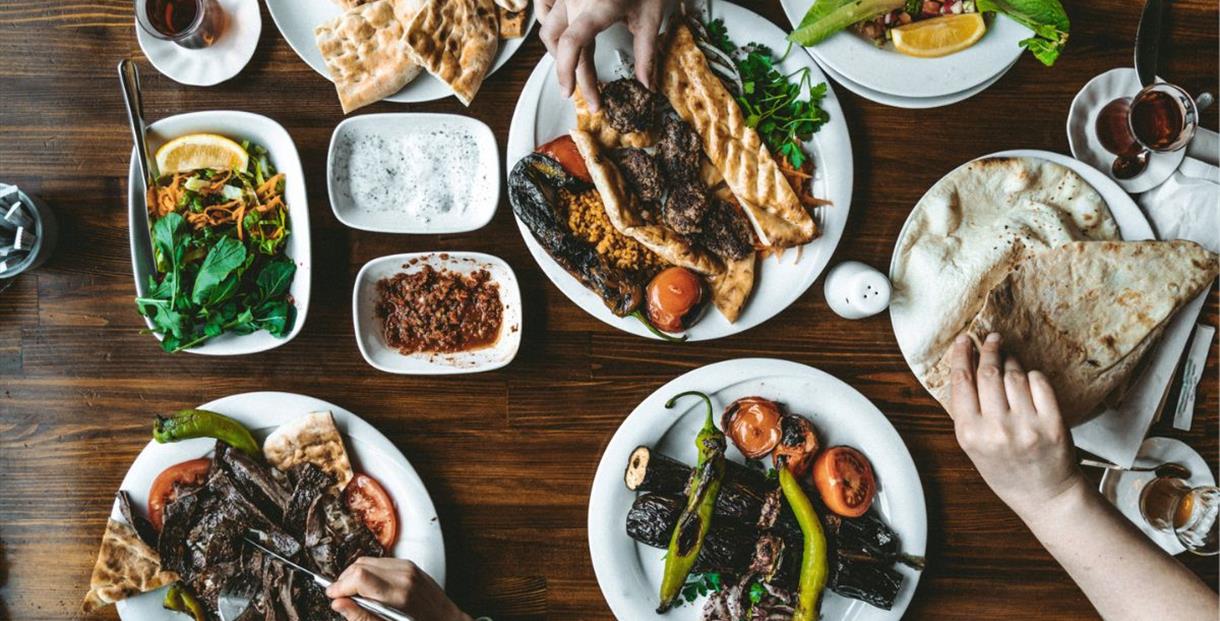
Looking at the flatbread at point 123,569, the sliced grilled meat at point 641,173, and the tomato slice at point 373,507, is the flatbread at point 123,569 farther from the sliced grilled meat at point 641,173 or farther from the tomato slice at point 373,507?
the sliced grilled meat at point 641,173

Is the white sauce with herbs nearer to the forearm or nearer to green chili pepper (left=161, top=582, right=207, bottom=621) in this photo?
green chili pepper (left=161, top=582, right=207, bottom=621)

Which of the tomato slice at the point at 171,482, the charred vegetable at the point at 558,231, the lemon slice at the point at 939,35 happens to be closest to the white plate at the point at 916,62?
the lemon slice at the point at 939,35

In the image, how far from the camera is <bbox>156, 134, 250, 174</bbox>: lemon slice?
2.45m

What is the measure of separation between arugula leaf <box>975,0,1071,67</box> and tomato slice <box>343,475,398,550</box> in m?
2.47

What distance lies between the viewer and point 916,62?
98.9 inches

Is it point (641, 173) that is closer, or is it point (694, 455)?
point (641, 173)

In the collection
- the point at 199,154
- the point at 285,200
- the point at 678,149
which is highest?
the point at 678,149

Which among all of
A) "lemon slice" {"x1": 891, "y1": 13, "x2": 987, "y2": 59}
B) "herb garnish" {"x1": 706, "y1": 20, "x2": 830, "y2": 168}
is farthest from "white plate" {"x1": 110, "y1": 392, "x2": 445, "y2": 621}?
"lemon slice" {"x1": 891, "y1": 13, "x2": 987, "y2": 59}

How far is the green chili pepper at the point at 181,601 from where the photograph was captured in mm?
2447

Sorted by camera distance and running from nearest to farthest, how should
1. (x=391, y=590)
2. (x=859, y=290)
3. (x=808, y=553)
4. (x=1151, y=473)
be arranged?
1. (x=391, y=590)
2. (x=859, y=290)
3. (x=808, y=553)
4. (x=1151, y=473)

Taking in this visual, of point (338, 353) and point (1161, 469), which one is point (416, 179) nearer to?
point (338, 353)

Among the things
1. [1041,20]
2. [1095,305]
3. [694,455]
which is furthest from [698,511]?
[1041,20]

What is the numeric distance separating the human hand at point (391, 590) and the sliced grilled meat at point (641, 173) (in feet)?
4.37

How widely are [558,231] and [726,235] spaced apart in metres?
A: 0.54
